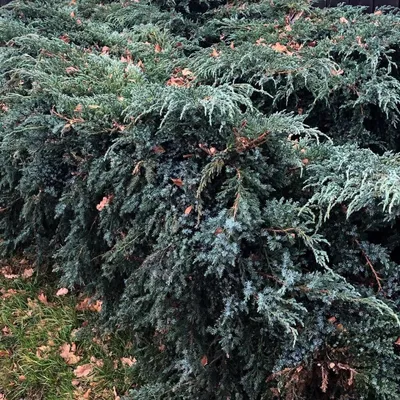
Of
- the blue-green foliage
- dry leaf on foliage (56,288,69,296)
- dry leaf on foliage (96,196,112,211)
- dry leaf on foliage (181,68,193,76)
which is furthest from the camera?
dry leaf on foliage (56,288,69,296)

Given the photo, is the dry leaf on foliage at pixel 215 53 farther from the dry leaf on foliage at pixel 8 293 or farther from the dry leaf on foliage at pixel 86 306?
the dry leaf on foliage at pixel 8 293

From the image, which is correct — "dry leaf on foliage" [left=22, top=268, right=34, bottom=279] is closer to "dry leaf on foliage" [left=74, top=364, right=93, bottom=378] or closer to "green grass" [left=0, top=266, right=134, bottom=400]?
"green grass" [left=0, top=266, right=134, bottom=400]

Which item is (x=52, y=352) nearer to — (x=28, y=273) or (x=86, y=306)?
(x=86, y=306)

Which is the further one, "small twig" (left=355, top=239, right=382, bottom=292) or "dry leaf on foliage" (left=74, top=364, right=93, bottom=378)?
"dry leaf on foliage" (left=74, top=364, right=93, bottom=378)

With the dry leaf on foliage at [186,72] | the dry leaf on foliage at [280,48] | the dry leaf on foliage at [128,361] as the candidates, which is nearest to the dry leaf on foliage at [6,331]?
the dry leaf on foliage at [128,361]

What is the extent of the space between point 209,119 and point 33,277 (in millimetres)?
1825

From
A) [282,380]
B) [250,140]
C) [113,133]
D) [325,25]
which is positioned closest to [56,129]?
[113,133]

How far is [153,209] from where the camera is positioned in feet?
6.05

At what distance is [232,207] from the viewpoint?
5.33 feet

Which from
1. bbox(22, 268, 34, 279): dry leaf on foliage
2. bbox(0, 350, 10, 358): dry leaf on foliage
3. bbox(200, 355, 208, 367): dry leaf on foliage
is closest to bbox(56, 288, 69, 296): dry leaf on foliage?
bbox(22, 268, 34, 279): dry leaf on foliage

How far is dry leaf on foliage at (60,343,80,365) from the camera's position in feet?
8.04

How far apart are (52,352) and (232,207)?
1.44 m

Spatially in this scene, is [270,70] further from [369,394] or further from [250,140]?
[369,394]

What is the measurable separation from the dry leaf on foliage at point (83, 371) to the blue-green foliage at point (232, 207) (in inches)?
10.4
